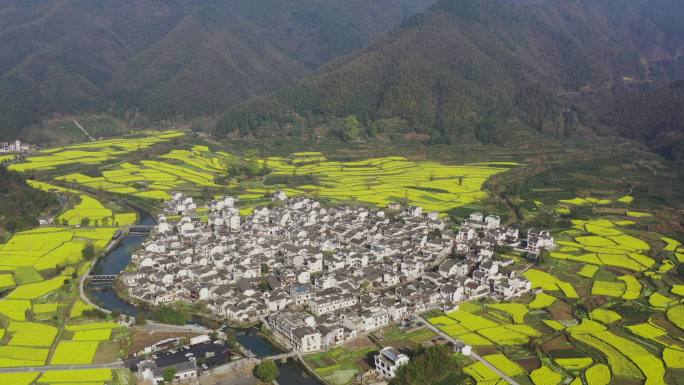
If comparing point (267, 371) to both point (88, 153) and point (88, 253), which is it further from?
point (88, 153)

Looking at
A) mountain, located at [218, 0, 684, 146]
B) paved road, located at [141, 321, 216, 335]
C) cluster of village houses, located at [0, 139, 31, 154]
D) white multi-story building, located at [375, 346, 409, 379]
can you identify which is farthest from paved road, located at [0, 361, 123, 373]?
mountain, located at [218, 0, 684, 146]

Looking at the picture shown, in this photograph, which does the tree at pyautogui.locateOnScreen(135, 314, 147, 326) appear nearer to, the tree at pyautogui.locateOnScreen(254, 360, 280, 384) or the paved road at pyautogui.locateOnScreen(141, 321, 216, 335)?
the paved road at pyautogui.locateOnScreen(141, 321, 216, 335)

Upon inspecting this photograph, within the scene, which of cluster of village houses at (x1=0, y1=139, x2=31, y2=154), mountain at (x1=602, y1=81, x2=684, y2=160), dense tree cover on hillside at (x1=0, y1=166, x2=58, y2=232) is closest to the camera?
dense tree cover on hillside at (x1=0, y1=166, x2=58, y2=232)

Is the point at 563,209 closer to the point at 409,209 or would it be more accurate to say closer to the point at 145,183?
the point at 409,209

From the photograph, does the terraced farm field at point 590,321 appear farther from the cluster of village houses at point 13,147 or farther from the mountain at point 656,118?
the cluster of village houses at point 13,147

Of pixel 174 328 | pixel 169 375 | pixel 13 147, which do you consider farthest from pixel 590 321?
pixel 13 147

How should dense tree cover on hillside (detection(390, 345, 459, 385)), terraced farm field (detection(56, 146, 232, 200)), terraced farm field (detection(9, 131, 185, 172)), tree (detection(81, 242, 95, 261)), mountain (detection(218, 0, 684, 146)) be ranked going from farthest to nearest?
mountain (detection(218, 0, 684, 146))
terraced farm field (detection(9, 131, 185, 172))
terraced farm field (detection(56, 146, 232, 200))
tree (detection(81, 242, 95, 261))
dense tree cover on hillside (detection(390, 345, 459, 385))
